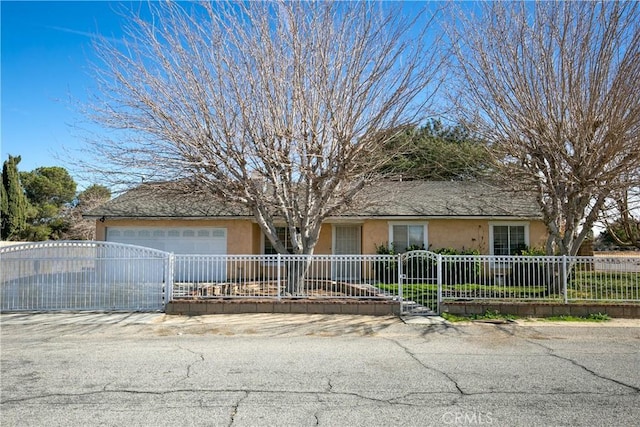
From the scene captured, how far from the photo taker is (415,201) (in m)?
19.9

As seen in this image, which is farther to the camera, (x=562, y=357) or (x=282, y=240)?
(x=282, y=240)

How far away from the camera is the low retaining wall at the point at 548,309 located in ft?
36.1

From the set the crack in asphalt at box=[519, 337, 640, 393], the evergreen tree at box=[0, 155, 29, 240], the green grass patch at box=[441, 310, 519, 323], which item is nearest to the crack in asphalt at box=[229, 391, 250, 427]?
the crack in asphalt at box=[519, 337, 640, 393]

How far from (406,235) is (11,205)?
93.0 ft

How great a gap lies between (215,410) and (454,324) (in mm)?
6552

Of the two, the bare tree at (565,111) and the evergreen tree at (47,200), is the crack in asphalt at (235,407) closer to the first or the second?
the bare tree at (565,111)

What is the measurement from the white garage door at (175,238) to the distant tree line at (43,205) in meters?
9.31

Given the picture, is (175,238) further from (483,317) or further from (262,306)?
(483,317)

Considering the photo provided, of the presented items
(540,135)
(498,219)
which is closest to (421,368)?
(540,135)

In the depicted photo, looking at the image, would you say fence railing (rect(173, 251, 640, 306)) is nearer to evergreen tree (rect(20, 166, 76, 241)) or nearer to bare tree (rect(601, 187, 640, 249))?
bare tree (rect(601, 187, 640, 249))

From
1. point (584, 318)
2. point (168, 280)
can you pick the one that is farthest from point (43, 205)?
point (584, 318)

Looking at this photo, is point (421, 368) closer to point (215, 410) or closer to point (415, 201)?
point (215, 410)

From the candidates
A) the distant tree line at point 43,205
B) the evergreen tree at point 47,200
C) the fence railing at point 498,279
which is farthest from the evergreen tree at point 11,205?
the fence railing at point 498,279

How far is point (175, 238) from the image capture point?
19.3 m
